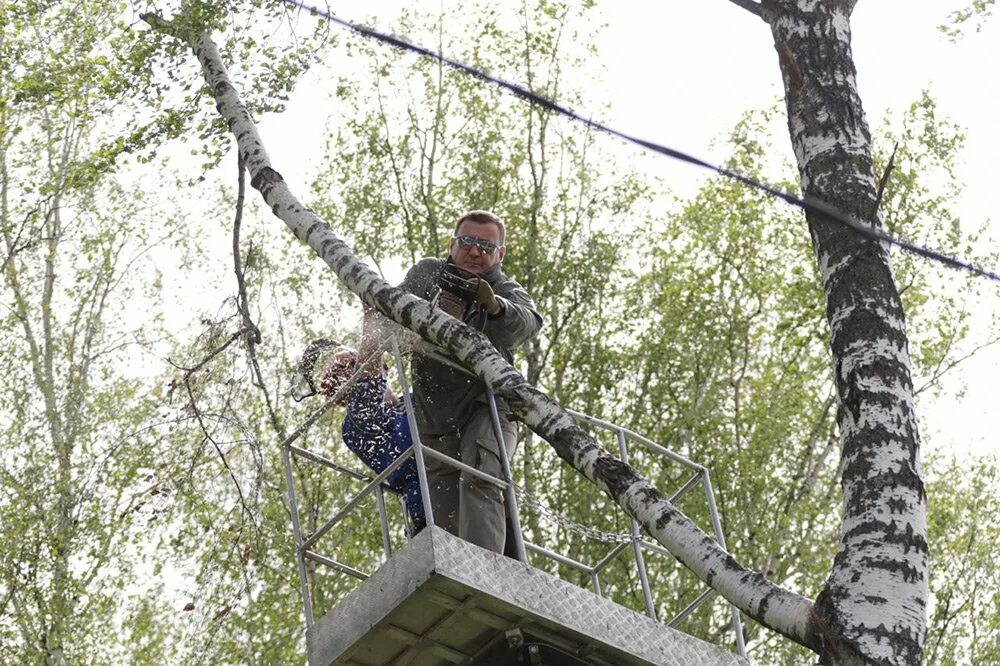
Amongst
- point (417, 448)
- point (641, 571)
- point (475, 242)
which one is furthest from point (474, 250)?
point (641, 571)

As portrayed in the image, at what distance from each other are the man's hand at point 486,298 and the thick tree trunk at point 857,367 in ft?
4.63

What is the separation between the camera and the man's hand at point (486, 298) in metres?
7.25

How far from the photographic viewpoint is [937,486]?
19094 millimetres

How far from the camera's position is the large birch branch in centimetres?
579

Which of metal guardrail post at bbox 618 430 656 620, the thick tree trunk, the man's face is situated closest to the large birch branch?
the thick tree trunk

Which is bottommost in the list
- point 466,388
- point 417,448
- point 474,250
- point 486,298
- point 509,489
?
point 417,448

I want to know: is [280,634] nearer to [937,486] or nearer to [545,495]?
[545,495]

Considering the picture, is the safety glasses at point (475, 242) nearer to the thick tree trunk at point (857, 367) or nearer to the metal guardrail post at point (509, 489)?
the metal guardrail post at point (509, 489)

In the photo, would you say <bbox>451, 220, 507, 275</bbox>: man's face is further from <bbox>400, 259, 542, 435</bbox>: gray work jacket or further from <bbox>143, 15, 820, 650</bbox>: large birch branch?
<bbox>143, 15, 820, 650</bbox>: large birch branch

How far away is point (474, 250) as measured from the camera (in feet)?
25.6

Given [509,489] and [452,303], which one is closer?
[509,489]

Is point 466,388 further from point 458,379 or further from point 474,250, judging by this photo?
point 474,250

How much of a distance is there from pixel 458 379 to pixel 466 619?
3.86ft

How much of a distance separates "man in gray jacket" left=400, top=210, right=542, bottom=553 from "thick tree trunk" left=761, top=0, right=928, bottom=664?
148 centimetres
